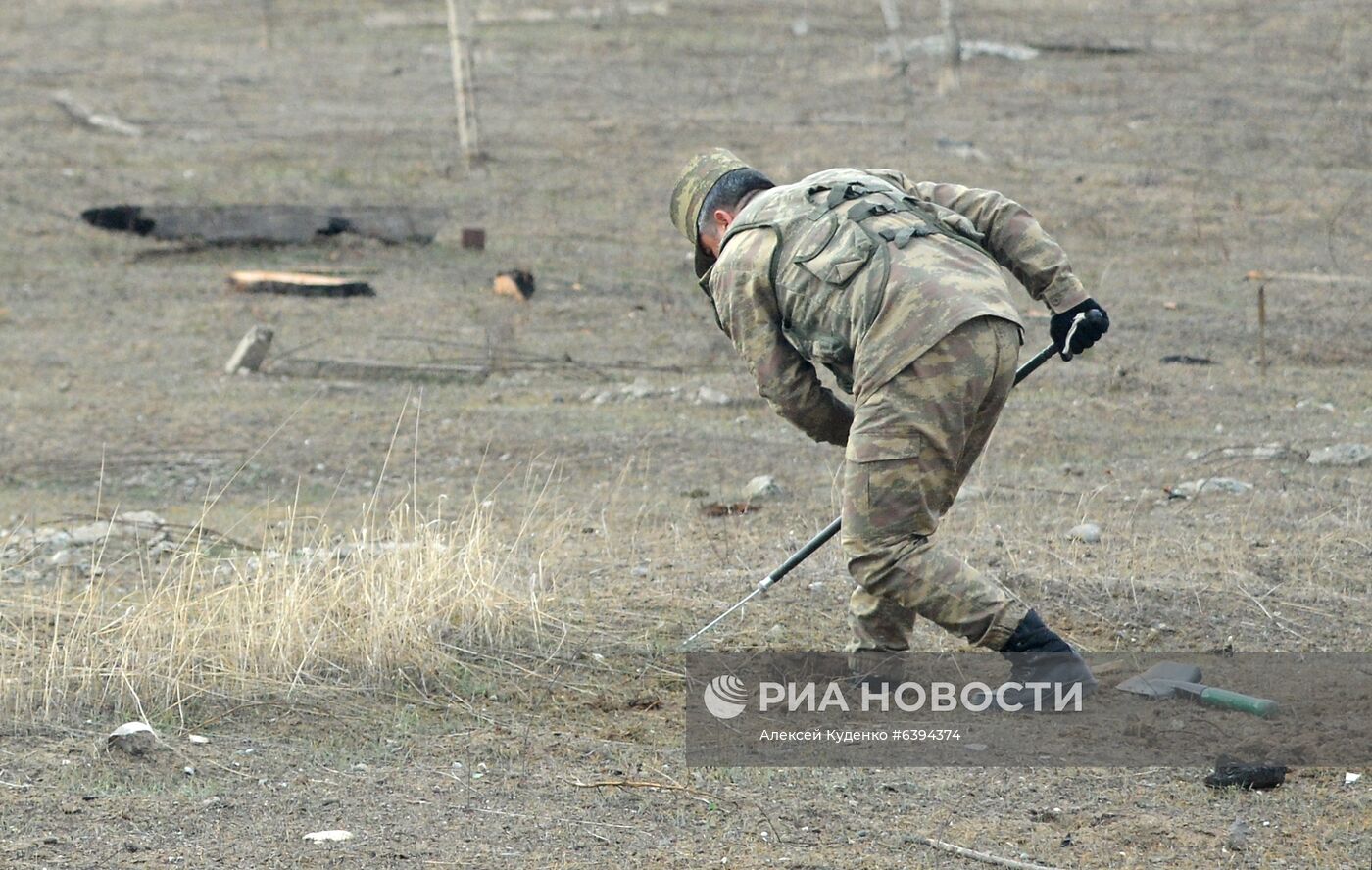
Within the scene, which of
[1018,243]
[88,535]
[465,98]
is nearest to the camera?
[1018,243]

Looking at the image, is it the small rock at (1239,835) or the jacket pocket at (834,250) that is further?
the jacket pocket at (834,250)

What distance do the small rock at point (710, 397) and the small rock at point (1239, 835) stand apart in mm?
5562

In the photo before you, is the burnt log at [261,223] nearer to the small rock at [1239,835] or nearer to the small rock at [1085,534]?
the small rock at [1085,534]

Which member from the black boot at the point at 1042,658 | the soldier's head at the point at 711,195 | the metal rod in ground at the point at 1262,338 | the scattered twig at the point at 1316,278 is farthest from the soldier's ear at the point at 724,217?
the scattered twig at the point at 1316,278

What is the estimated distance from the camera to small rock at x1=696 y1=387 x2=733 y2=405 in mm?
8875

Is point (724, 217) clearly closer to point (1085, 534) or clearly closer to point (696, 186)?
point (696, 186)

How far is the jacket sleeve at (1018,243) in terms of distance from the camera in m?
4.21

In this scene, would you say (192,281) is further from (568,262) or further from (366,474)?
(366,474)

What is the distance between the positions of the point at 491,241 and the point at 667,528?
23.6ft

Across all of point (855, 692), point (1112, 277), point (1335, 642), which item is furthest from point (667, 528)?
point (1112, 277)

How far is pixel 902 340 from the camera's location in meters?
3.98

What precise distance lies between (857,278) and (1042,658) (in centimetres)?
111

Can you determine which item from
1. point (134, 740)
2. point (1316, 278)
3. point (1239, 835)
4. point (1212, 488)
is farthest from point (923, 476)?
point (1316, 278)

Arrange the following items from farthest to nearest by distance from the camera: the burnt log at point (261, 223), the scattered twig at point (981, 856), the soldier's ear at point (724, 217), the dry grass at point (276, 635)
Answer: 1. the burnt log at point (261, 223)
2. the dry grass at point (276, 635)
3. the soldier's ear at point (724, 217)
4. the scattered twig at point (981, 856)
